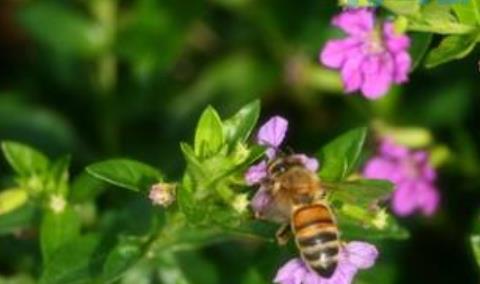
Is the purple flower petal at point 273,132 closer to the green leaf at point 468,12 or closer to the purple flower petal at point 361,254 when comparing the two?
the purple flower petal at point 361,254

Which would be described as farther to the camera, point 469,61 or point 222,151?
point 469,61

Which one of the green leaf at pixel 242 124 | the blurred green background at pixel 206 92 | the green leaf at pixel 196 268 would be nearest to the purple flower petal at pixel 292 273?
the green leaf at pixel 242 124

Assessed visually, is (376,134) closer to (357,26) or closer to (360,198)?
(357,26)

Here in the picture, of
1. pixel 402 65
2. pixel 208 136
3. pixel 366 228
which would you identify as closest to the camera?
pixel 208 136

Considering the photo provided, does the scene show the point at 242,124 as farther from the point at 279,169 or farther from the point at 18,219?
the point at 18,219

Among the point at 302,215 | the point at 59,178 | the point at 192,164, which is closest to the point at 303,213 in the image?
the point at 302,215

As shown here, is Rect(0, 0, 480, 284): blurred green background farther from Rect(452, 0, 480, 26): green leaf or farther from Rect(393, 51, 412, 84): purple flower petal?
Rect(452, 0, 480, 26): green leaf

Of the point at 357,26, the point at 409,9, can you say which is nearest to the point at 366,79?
the point at 357,26
